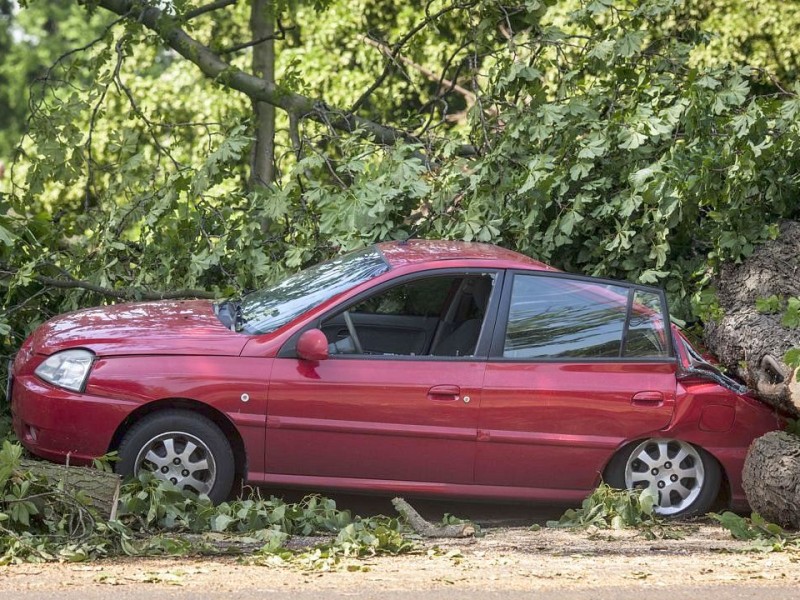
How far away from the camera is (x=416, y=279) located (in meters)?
7.17

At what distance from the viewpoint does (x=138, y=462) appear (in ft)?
21.9

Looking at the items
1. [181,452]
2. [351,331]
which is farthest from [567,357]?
[181,452]

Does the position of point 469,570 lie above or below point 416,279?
below

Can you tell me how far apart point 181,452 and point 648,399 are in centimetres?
260

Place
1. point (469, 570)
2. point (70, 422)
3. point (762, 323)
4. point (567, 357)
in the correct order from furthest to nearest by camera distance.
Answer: point (762, 323), point (567, 357), point (70, 422), point (469, 570)

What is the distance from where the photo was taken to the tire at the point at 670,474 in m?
7.25

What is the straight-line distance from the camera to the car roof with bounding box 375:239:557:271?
7.33 meters

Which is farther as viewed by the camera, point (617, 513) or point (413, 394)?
point (617, 513)

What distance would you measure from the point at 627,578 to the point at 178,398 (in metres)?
2.58

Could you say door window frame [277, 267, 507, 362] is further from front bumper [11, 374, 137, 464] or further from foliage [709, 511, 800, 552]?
foliage [709, 511, 800, 552]

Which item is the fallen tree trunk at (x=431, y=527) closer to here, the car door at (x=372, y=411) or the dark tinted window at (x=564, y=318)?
the car door at (x=372, y=411)

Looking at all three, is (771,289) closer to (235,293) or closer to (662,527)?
(662,527)

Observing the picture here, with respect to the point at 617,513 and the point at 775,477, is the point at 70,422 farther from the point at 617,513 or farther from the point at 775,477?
the point at 775,477

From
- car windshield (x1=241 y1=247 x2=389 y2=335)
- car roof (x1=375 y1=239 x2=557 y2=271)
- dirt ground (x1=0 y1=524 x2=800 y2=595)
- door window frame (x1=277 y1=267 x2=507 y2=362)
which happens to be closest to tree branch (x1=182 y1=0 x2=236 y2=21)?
car windshield (x1=241 y1=247 x2=389 y2=335)
